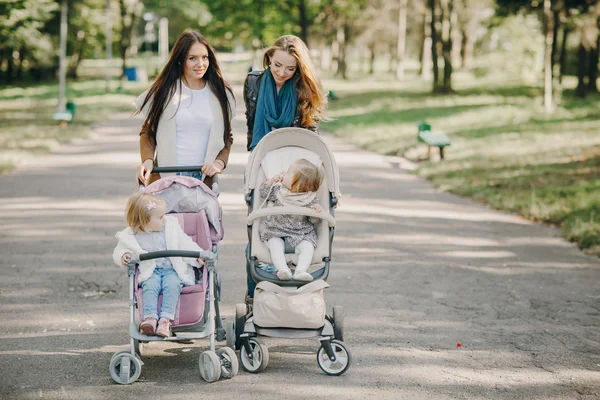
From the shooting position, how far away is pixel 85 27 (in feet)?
181

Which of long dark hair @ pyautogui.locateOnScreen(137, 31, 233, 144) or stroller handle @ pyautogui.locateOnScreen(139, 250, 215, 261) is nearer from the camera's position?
stroller handle @ pyautogui.locateOnScreen(139, 250, 215, 261)

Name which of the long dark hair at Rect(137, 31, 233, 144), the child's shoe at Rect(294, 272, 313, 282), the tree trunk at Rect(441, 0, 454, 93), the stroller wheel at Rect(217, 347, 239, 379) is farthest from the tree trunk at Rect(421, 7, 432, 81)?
the stroller wheel at Rect(217, 347, 239, 379)

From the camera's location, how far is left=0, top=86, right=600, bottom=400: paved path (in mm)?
5102

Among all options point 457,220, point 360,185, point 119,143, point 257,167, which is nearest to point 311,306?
point 257,167

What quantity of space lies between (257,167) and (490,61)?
5095 cm

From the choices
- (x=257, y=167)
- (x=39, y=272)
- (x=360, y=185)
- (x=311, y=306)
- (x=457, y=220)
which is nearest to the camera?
(x=311, y=306)

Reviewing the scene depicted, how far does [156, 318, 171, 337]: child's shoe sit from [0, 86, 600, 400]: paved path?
1.06 feet

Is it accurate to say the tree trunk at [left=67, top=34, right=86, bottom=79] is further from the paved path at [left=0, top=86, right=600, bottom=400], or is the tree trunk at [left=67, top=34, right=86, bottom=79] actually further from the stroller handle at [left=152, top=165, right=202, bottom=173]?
the stroller handle at [left=152, top=165, right=202, bottom=173]

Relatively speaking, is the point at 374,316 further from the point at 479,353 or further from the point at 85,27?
the point at 85,27

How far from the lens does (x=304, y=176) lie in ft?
17.5

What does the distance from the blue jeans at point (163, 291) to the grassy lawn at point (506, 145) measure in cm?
572

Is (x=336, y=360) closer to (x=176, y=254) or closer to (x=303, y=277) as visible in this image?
(x=303, y=277)

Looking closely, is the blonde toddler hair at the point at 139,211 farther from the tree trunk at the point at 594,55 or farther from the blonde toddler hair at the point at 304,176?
the tree trunk at the point at 594,55

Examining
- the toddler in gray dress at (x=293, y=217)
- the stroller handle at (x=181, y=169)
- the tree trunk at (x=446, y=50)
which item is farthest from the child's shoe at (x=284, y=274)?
the tree trunk at (x=446, y=50)
